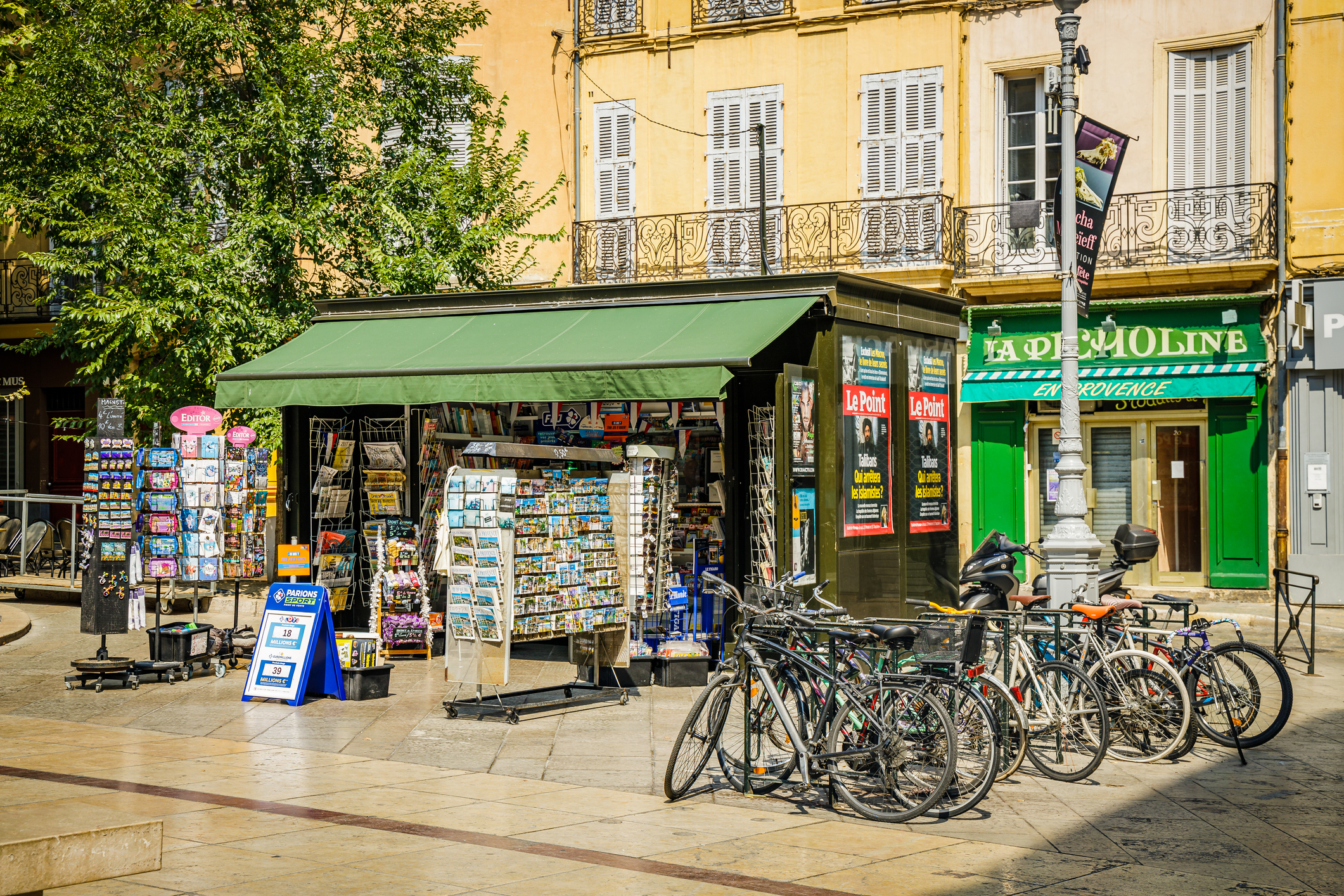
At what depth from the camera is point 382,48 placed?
19297 mm

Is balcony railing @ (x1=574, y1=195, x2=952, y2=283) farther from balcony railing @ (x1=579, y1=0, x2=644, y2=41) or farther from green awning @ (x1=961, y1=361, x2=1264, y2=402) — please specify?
balcony railing @ (x1=579, y1=0, x2=644, y2=41)

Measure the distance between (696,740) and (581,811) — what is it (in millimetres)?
748

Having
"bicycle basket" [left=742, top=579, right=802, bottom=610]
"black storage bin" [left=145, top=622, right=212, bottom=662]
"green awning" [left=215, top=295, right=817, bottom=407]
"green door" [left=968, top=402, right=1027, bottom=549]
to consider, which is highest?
"green awning" [left=215, top=295, right=817, bottom=407]

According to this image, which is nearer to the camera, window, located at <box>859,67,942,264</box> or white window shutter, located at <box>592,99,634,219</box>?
window, located at <box>859,67,942,264</box>

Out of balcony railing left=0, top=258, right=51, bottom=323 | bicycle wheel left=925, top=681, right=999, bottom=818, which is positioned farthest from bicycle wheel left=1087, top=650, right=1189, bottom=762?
balcony railing left=0, top=258, right=51, bottom=323

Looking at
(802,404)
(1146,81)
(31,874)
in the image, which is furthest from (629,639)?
(1146,81)

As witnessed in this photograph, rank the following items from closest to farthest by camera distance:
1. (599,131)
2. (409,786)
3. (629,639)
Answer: (409,786), (629,639), (599,131)

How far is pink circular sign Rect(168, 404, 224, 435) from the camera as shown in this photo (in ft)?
49.8

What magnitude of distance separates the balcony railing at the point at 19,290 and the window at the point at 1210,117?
1945 centimetres

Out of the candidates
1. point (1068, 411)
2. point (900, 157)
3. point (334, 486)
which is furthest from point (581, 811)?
point (900, 157)

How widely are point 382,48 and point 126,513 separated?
8957 mm

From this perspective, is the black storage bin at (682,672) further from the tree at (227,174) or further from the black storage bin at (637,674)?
the tree at (227,174)

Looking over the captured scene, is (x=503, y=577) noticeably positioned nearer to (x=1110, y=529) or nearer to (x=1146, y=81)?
(x=1110, y=529)

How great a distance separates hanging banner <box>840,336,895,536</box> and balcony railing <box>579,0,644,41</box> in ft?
39.6
